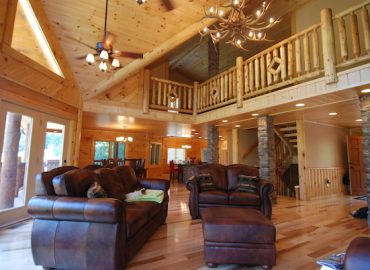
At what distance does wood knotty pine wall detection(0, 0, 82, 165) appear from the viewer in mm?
3201

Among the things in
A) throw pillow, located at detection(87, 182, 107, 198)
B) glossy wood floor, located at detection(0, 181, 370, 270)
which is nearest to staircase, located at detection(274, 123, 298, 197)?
glossy wood floor, located at detection(0, 181, 370, 270)

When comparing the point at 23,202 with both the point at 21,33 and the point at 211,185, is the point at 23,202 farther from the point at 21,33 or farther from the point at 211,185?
the point at 211,185

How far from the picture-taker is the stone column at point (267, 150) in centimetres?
520

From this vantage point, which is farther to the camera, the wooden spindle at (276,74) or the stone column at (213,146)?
the stone column at (213,146)

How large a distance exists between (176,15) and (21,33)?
9.37 ft

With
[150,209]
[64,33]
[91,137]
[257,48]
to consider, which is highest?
[257,48]

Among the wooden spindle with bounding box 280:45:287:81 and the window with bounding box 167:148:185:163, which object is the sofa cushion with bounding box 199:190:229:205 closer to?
the wooden spindle with bounding box 280:45:287:81

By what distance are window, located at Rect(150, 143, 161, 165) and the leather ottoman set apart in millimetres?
9047

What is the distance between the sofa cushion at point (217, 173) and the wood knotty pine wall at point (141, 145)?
641 centimetres

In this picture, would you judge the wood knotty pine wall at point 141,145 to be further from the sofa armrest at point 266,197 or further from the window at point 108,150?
the sofa armrest at point 266,197

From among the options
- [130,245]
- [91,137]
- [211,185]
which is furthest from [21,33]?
[91,137]

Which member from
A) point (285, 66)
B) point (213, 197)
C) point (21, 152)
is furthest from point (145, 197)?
point (285, 66)

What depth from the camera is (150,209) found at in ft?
9.34

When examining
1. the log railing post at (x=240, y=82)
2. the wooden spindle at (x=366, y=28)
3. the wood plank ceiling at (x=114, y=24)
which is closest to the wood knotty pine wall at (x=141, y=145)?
the wood plank ceiling at (x=114, y=24)
